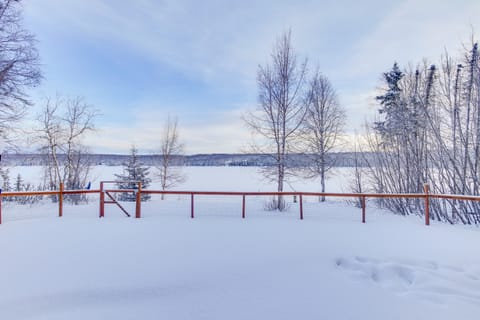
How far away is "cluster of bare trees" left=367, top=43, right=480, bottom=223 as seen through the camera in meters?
8.28

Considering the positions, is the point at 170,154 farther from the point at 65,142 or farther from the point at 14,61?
the point at 14,61

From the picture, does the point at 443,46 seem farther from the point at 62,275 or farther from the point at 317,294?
the point at 62,275

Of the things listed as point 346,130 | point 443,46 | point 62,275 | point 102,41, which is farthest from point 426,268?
point 346,130

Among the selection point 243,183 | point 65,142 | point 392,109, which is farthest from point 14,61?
point 243,183

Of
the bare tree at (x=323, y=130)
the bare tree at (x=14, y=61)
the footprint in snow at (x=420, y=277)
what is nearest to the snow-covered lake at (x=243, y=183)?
the bare tree at (x=323, y=130)

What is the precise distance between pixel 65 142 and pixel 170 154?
7935mm

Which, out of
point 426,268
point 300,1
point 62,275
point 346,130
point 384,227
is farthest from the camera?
point 346,130

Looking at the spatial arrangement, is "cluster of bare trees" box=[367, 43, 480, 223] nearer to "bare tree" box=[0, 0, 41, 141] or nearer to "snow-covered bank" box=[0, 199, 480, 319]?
"snow-covered bank" box=[0, 199, 480, 319]

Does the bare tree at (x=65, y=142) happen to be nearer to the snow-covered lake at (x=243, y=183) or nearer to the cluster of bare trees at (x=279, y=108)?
the snow-covered lake at (x=243, y=183)

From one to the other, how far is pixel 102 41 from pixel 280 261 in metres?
11.3

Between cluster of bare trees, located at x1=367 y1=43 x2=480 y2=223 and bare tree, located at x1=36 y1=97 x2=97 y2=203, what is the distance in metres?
20.3

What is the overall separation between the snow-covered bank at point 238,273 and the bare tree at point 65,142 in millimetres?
13138

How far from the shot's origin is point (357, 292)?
298 cm

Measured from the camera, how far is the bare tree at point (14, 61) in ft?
28.3
